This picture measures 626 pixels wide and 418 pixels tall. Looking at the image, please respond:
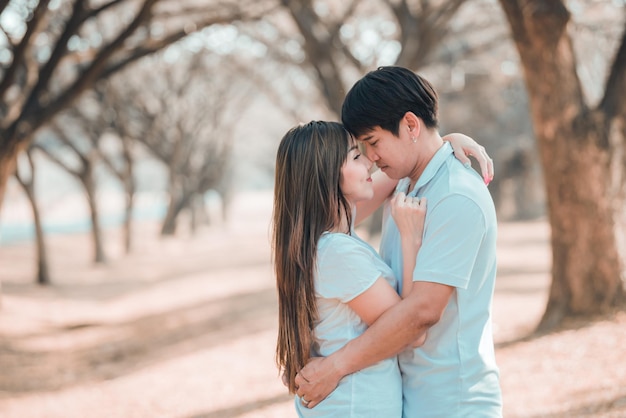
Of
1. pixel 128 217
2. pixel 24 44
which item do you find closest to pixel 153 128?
pixel 128 217

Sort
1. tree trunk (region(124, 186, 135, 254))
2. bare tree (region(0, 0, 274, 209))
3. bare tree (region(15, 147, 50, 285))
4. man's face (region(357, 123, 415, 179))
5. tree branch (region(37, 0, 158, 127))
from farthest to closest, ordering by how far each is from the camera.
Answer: tree trunk (region(124, 186, 135, 254)) < bare tree (region(15, 147, 50, 285)) < tree branch (region(37, 0, 158, 127)) < bare tree (region(0, 0, 274, 209)) < man's face (region(357, 123, 415, 179))

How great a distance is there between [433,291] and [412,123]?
57cm

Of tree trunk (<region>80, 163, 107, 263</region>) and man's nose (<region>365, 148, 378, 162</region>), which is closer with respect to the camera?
man's nose (<region>365, 148, 378, 162</region>)

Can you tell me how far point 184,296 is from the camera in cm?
1504

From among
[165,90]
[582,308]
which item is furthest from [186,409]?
[165,90]

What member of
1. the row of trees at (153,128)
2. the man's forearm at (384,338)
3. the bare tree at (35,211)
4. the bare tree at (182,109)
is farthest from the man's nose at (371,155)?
the bare tree at (182,109)

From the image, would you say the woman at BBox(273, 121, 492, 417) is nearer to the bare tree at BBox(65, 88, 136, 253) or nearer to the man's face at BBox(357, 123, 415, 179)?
the man's face at BBox(357, 123, 415, 179)

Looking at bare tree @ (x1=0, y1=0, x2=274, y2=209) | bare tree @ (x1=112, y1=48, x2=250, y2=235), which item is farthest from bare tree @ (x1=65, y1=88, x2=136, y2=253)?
bare tree @ (x1=0, y1=0, x2=274, y2=209)

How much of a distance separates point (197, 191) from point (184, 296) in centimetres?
1987

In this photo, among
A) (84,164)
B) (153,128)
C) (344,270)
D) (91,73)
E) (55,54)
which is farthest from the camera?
(153,128)

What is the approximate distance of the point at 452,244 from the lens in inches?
87.1

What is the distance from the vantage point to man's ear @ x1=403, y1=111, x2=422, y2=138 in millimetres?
2389

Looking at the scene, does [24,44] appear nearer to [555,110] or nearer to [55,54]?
[55,54]

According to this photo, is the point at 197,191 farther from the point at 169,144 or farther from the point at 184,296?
the point at 184,296
